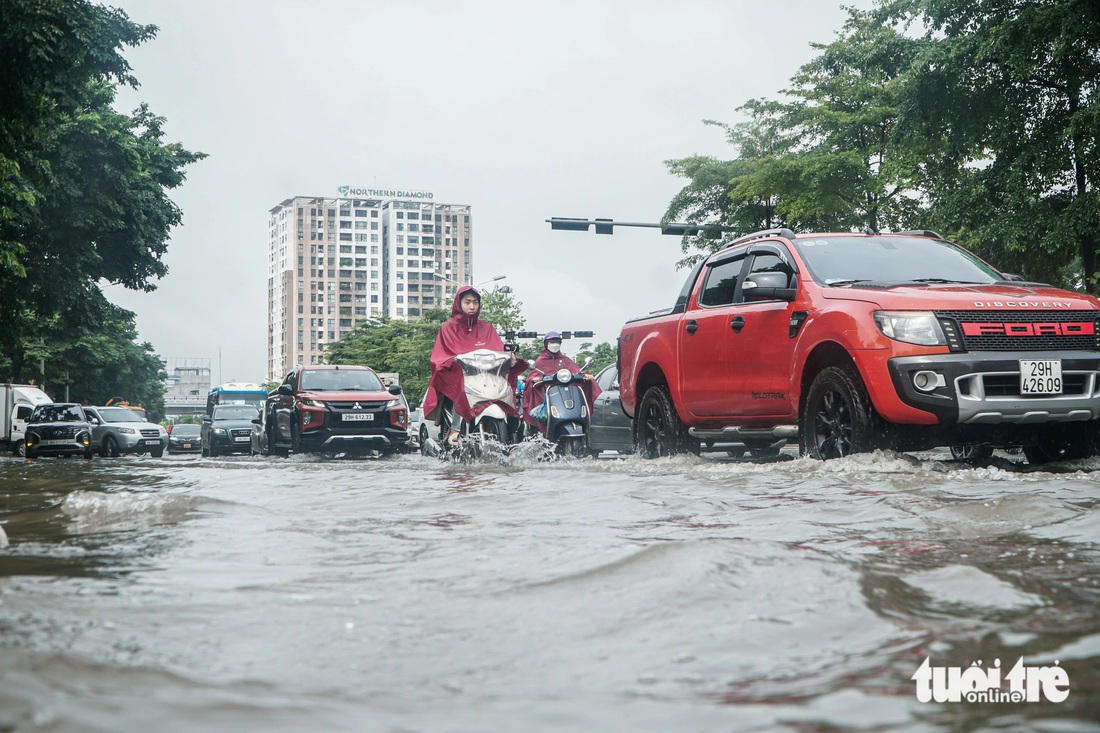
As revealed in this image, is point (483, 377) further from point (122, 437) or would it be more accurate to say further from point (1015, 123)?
point (122, 437)

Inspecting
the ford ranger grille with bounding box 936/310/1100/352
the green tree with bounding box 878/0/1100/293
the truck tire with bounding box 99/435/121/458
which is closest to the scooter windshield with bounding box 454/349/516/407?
the ford ranger grille with bounding box 936/310/1100/352

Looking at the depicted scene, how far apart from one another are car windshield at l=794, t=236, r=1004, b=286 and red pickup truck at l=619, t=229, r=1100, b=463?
1 cm

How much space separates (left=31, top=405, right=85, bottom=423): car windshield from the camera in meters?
29.8

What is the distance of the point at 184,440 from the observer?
46.8m

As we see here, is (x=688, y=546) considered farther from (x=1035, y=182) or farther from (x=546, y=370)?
(x=1035, y=182)

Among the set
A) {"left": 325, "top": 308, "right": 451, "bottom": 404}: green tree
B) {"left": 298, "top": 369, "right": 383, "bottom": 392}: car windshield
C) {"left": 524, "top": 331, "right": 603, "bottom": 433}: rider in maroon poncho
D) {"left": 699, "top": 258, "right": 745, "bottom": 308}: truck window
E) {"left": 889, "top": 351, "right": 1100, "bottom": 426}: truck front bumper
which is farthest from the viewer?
{"left": 325, "top": 308, "right": 451, "bottom": 404}: green tree

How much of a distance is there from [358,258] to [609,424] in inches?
6976

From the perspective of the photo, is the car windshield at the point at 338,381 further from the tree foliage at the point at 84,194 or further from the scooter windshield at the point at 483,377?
the scooter windshield at the point at 483,377

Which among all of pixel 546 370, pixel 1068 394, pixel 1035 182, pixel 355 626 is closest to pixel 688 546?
pixel 355 626

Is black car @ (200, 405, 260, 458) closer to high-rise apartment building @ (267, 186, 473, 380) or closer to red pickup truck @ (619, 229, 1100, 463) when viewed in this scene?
red pickup truck @ (619, 229, 1100, 463)

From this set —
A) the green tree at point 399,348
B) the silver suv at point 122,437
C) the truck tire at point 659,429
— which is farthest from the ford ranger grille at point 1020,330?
the green tree at point 399,348

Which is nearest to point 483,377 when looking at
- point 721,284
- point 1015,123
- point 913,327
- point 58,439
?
point 721,284

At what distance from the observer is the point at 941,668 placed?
101 inches

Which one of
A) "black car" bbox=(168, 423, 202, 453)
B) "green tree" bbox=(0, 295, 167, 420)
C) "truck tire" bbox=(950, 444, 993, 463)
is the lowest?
"black car" bbox=(168, 423, 202, 453)
